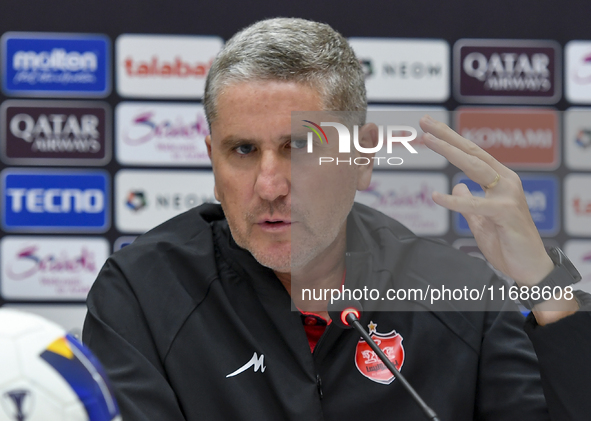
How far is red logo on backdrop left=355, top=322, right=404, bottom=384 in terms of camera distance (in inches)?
36.5

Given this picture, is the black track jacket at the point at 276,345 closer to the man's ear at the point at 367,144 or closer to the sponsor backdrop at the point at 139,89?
the man's ear at the point at 367,144

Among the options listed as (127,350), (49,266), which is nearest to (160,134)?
(49,266)

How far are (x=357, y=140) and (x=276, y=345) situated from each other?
35cm

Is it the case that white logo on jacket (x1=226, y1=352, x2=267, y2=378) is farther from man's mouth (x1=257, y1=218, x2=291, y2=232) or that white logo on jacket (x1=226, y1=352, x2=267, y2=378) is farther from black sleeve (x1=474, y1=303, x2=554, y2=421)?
black sleeve (x1=474, y1=303, x2=554, y2=421)

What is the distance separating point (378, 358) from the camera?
0.93 metres

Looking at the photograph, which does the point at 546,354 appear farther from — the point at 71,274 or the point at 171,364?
the point at 71,274

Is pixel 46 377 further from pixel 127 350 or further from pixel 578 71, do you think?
pixel 578 71

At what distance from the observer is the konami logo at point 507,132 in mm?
797

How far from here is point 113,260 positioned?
100 centimetres

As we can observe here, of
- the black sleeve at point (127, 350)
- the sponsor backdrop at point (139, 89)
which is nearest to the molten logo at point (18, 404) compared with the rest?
the black sleeve at point (127, 350)

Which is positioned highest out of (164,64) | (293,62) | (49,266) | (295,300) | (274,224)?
(164,64)

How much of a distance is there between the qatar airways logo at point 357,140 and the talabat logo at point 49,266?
149cm

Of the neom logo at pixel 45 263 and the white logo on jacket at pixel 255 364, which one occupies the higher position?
the white logo on jacket at pixel 255 364

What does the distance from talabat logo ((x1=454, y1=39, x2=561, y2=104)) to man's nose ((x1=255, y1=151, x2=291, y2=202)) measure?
1.49 metres
